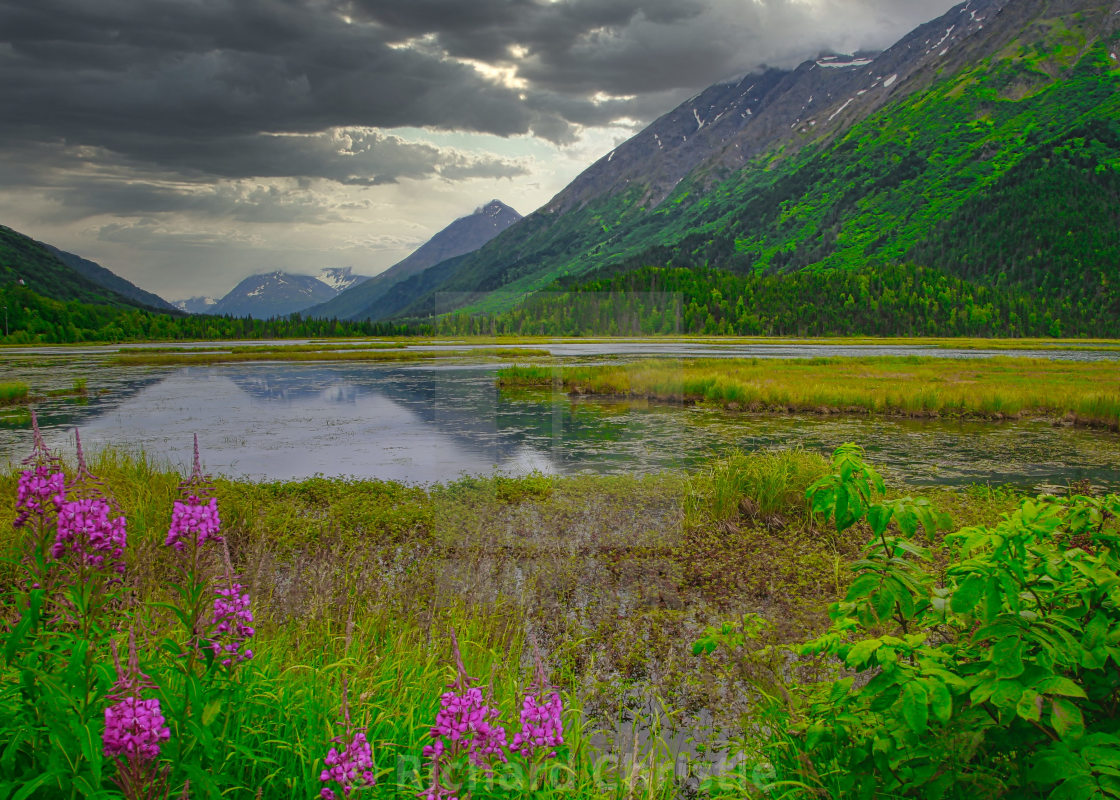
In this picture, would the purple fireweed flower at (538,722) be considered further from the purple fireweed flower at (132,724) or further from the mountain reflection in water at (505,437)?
the mountain reflection in water at (505,437)

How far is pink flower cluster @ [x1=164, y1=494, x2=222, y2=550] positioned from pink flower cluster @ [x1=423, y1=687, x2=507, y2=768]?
4.28ft

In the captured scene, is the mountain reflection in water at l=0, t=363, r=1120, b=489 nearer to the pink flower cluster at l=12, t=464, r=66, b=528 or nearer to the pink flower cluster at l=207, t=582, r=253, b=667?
the pink flower cluster at l=207, t=582, r=253, b=667

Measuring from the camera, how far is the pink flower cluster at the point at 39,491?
2725 mm

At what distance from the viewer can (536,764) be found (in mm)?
2643

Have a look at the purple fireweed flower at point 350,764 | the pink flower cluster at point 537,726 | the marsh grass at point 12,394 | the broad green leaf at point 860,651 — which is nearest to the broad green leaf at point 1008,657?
the broad green leaf at point 860,651

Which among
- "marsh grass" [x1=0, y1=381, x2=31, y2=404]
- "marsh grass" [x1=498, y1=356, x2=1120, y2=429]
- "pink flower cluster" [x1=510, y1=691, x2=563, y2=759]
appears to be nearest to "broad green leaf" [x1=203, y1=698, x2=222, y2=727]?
"pink flower cluster" [x1=510, y1=691, x2=563, y2=759]

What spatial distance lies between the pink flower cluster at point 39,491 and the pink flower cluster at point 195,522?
0.52 m

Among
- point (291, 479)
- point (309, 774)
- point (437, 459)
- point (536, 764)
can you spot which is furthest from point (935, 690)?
point (437, 459)

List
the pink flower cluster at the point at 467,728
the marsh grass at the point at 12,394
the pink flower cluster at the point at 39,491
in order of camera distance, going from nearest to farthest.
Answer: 1. the pink flower cluster at the point at 467,728
2. the pink flower cluster at the point at 39,491
3. the marsh grass at the point at 12,394

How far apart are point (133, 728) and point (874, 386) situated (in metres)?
36.1

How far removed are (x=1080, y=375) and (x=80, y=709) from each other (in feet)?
161

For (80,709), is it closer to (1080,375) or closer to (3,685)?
(3,685)

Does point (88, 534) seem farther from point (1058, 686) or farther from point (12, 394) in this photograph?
point (12, 394)

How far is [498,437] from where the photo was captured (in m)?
23.3
